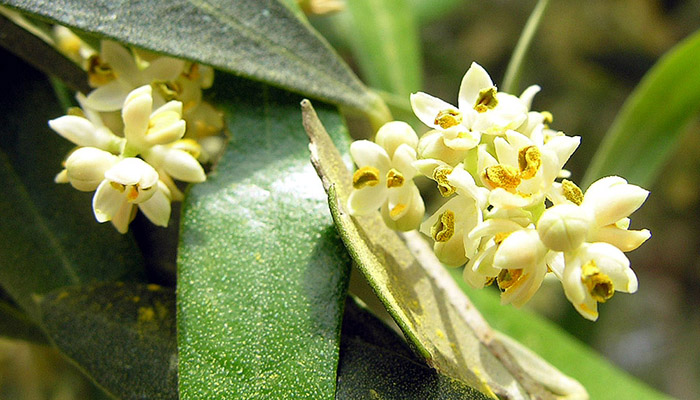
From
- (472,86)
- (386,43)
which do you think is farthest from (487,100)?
(386,43)

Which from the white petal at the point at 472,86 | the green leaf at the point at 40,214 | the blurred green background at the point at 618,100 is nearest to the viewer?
the white petal at the point at 472,86

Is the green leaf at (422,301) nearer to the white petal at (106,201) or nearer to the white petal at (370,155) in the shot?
the white petal at (370,155)

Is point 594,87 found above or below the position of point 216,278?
below

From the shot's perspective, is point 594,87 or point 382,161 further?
point 594,87

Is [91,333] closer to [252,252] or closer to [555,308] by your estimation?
[252,252]

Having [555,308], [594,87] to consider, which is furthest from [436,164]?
[594,87]

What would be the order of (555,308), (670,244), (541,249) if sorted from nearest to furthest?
(541,249) → (555,308) → (670,244)

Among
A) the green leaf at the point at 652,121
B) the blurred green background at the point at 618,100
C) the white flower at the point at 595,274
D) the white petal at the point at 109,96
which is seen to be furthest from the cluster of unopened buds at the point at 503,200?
the blurred green background at the point at 618,100
